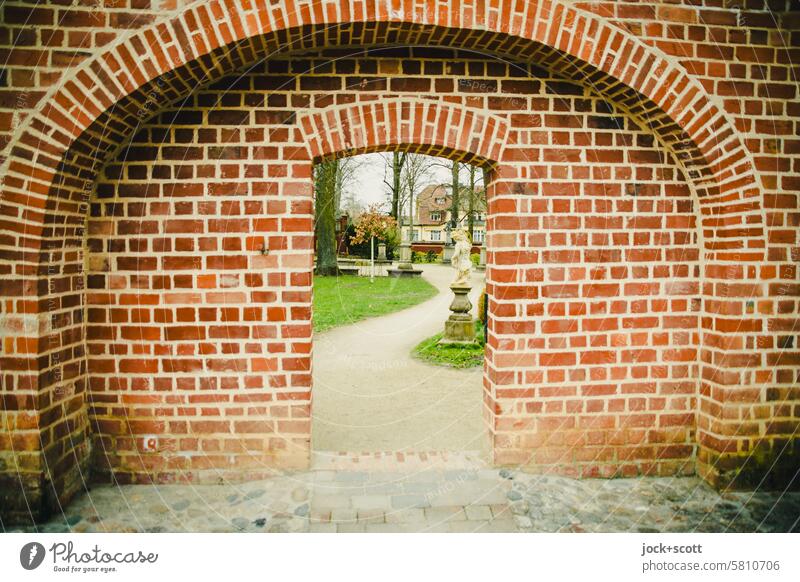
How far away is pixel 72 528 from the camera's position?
2.87 m

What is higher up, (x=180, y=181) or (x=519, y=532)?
(x=180, y=181)

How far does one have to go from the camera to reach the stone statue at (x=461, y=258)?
337 inches

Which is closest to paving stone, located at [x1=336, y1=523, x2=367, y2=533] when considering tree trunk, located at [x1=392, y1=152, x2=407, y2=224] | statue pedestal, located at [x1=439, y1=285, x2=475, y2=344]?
statue pedestal, located at [x1=439, y1=285, x2=475, y2=344]

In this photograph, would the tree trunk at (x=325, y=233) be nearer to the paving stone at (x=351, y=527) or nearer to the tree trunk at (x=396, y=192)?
the tree trunk at (x=396, y=192)

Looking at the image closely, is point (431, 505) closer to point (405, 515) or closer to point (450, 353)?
point (405, 515)

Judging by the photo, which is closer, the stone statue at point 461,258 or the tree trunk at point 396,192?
the stone statue at point 461,258

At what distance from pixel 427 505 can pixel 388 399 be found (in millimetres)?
2419

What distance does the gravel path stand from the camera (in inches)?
166

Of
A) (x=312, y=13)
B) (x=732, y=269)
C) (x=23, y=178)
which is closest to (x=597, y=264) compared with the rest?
(x=732, y=269)

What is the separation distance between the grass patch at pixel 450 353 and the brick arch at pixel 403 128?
14.0 ft

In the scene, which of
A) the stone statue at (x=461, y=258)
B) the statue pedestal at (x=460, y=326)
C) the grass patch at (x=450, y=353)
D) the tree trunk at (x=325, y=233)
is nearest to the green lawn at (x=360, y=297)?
the tree trunk at (x=325, y=233)

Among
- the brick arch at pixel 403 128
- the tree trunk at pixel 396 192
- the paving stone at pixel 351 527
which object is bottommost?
the paving stone at pixel 351 527

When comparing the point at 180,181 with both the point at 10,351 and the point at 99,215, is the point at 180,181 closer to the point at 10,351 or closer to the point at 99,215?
the point at 99,215

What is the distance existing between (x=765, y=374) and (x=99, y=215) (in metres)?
4.54
